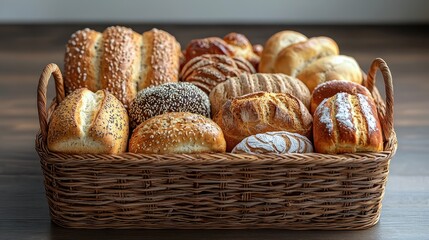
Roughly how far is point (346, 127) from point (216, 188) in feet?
1.15

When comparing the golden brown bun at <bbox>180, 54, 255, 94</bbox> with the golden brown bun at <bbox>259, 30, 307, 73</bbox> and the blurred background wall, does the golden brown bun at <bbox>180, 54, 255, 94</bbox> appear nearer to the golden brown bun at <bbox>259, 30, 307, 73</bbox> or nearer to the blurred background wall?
the golden brown bun at <bbox>259, 30, 307, 73</bbox>

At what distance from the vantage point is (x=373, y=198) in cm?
190

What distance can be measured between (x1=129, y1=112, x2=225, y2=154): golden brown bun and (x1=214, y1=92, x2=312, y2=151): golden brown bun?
2.8 inches

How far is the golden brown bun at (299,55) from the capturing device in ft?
7.79

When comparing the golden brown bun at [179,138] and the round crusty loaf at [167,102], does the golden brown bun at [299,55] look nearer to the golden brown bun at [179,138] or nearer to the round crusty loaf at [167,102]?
the round crusty loaf at [167,102]

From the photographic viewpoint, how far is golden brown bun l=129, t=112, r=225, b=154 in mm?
1842

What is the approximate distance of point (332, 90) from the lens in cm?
209

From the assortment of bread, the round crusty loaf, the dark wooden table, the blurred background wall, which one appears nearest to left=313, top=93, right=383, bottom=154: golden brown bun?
the assortment of bread

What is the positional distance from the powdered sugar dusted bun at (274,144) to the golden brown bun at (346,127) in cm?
4

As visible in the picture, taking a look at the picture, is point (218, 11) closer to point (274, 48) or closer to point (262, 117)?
point (274, 48)

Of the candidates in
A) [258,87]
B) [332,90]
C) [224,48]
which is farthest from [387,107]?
[224,48]

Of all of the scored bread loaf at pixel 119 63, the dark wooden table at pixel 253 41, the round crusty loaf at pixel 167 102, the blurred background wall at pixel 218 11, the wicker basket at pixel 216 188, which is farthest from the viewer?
the blurred background wall at pixel 218 11

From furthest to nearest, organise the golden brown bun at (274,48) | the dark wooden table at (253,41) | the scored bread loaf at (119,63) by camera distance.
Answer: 1. the golden brown bun at (274,48)
2. the scored bread loaf at (119,63)
3. the dark wooden table at (253,41)

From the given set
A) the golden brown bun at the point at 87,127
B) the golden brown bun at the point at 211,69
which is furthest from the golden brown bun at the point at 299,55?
the golden brown bun at the point at 87,127
